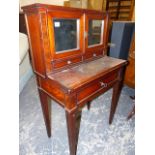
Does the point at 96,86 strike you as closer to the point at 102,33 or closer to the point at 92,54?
the point at 92,54

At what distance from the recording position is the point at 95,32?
1276mm

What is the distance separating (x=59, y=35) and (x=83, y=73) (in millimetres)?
318

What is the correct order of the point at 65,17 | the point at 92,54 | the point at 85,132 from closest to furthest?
the point at 65,17 → the point at 92,54 → the point at 85,132

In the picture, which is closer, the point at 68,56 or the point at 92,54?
the point at 68,56

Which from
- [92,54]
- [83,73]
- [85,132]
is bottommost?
[85,132]

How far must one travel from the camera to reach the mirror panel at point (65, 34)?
95 cm

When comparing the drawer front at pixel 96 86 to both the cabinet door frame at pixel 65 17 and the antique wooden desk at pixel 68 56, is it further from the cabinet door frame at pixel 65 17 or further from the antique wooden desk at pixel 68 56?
the cabinet door frame at pixel 65 17

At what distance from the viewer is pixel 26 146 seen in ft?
4.75

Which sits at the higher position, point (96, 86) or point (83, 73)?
A: point (83, 73)

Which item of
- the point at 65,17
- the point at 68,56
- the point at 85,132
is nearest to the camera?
the point at 65,17

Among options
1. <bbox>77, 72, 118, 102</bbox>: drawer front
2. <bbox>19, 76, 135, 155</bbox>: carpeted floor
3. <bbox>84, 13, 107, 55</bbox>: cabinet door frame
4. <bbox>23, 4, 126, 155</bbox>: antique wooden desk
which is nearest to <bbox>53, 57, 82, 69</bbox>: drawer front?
<bbox>23, 4, 126, 155</bbox>: antique wooden desk

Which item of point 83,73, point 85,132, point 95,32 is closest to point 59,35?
point 83,73
